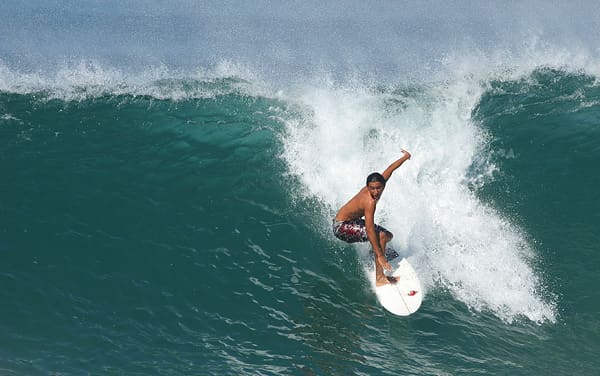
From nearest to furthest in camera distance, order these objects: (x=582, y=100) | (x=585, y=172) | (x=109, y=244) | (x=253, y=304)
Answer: (x=253, y=304), (x=109, y=244), (x=585, y=172), (x=582, y=100)

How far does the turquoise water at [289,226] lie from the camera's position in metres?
7.99

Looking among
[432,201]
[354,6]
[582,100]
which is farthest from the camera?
[354,6]

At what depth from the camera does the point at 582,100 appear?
43.5 ft

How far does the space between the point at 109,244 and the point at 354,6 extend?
11.5 meters

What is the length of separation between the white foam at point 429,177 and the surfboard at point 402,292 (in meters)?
0.38

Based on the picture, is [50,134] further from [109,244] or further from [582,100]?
[582,100]

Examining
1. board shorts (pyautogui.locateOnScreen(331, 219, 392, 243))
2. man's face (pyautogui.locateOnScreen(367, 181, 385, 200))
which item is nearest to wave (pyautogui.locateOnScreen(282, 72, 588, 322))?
board shorts (pyautogui.locateOnScreen(331, 219, 392, 243))

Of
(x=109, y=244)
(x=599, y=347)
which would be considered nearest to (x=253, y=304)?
(x=109, y=244)

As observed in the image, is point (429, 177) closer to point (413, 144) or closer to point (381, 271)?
point (413, 144)

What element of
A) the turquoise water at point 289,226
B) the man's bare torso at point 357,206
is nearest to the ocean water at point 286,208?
the turquoise water at point 289,226

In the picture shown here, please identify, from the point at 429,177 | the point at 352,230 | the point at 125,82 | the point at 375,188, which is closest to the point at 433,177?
the point at 429,177

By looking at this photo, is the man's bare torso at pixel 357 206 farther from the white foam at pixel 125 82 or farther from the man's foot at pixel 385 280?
the white foam at pixel 125 82

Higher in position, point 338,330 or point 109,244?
point 109,244

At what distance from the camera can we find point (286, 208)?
10602 mm
